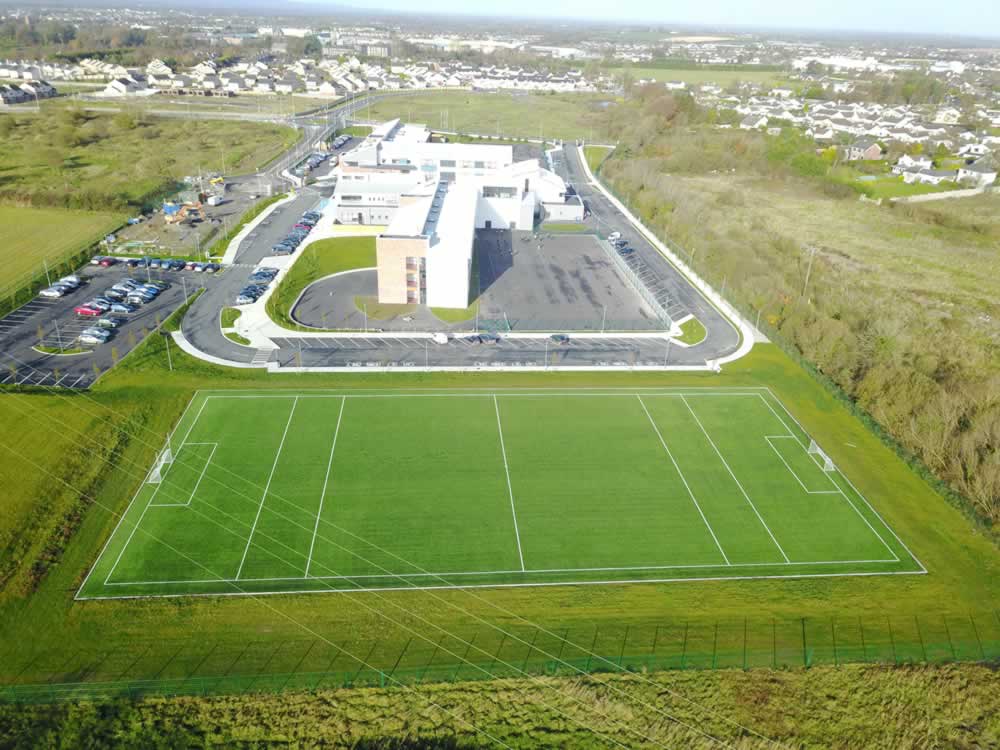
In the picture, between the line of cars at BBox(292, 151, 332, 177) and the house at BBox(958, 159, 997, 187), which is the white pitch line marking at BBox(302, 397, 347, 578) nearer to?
the line of cars at BBox(292, 151, 332, 177)

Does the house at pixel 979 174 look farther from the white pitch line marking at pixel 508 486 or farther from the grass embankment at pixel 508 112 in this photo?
the white pitch line marking at pixel 508 486

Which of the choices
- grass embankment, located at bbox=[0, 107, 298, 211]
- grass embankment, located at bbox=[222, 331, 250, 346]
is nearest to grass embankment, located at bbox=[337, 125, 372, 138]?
grass embankment, located at bbox=[0, 107, 298, 211]

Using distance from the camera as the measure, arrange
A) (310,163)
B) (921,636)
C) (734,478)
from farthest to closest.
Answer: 1. (310,163)
2. (734,478)
3. (921,636)

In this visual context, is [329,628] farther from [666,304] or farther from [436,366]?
[666,304]

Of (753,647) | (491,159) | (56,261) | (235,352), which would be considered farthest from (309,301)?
(491,159)

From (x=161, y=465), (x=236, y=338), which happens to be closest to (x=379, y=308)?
(x=236, y=338)

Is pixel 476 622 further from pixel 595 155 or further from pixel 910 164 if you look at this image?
pixel 910 164
